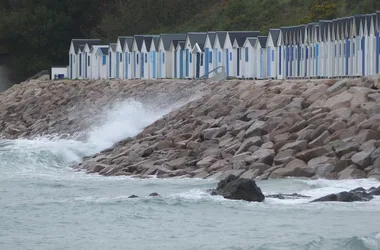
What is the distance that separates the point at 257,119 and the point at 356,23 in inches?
272

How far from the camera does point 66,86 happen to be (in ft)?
191

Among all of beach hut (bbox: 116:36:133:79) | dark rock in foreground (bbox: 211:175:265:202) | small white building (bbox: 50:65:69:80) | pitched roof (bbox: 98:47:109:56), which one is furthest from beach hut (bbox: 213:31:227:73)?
dark rock in foreground (bbox: 211:175:265:202)

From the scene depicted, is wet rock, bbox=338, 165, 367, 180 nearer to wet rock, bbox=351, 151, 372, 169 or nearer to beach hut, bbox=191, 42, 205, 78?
→ wet rock, bbox=351, 151, 372, 169

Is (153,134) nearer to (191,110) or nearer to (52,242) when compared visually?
(191,110)

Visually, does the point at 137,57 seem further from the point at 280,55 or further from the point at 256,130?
the point at 256,130

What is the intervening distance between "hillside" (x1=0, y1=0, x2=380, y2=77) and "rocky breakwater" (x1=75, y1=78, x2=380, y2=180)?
35152mm

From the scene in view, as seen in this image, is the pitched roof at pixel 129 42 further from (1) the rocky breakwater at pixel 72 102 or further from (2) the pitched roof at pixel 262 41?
(2) the pitched roof at pixel 262 41

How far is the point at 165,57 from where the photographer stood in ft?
184

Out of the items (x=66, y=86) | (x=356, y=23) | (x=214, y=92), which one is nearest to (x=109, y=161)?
(x=214, y=92)

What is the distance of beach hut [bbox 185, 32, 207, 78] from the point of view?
52.8 m

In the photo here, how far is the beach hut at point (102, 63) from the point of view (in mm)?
64250

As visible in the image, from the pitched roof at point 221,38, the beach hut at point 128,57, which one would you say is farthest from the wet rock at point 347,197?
the beach hut at point 128,57

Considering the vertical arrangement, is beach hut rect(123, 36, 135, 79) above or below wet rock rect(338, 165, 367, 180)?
above

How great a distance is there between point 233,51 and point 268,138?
19411 millimetres
